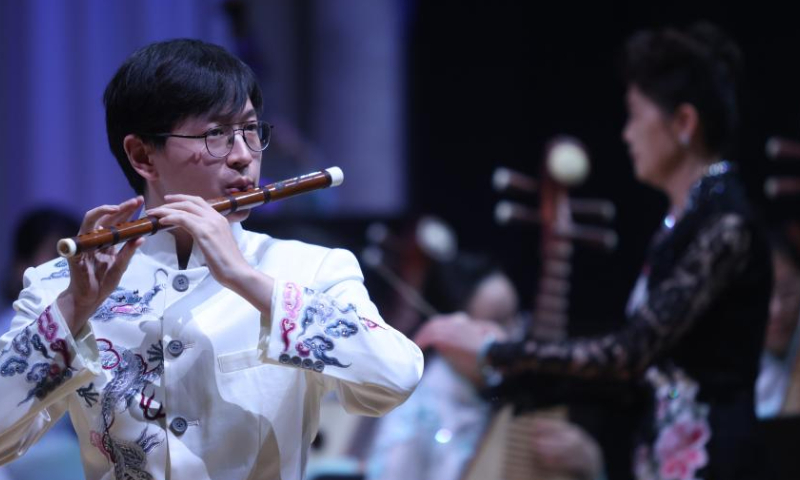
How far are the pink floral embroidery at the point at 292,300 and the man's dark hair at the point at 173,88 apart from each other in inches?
11.0

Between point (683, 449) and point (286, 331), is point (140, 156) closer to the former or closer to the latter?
point (286, 331)

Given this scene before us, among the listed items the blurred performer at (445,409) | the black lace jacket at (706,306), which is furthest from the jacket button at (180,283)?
the blurred performer at (445,409)

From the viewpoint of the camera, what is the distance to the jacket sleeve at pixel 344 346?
1389 millimetres

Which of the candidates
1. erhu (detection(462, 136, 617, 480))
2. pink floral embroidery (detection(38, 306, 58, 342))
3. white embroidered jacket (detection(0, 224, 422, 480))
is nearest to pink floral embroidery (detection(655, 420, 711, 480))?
erhu (detection(462, 136, 617, 480))

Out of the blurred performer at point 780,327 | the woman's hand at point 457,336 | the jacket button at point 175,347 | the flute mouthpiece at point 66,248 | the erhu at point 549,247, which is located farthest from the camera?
the blurred performer at point 780,327

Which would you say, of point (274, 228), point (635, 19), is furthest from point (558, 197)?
point (635, 19)

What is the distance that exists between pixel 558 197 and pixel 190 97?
1.53m

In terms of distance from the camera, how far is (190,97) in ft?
4.99

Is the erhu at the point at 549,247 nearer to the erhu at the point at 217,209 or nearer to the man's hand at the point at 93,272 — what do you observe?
the erhu at the point at 217,209

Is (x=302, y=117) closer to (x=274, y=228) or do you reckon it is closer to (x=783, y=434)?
(x=274, y=228)

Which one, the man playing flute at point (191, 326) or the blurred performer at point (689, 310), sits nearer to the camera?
the man playing flute at point (191, 326)

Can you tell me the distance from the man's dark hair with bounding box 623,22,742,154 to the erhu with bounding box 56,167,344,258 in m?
1.07

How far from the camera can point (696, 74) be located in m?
2.42

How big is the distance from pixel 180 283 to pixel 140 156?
19 cm
